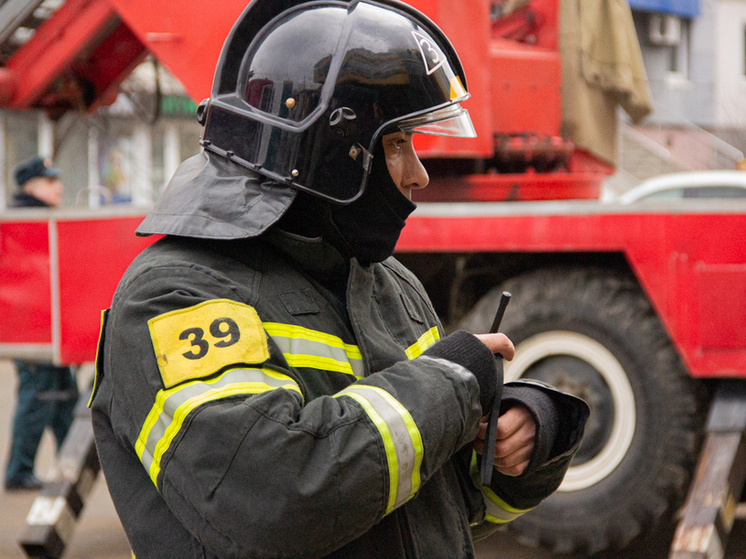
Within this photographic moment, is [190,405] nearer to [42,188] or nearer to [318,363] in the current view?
[318,363]

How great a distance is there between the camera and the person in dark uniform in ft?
17.7

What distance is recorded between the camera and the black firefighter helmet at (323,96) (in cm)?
162

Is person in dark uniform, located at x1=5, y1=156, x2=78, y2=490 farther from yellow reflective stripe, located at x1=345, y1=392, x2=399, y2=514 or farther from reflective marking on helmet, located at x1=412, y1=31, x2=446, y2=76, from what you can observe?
yellow reflective stripe, located at x1=345, y1=392, x2=399, y2=514

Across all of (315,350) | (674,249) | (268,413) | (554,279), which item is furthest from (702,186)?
(268,413)

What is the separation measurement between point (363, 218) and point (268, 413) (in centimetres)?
53

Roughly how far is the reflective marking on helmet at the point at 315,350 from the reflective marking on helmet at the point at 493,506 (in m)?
0.39

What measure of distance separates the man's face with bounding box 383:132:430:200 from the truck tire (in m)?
2.28

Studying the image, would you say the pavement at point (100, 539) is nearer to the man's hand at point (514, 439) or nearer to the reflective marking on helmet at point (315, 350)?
the man's hand at point (514, 439)

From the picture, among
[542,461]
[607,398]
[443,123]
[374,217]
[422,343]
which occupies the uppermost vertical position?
[443,123]

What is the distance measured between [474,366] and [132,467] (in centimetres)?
61

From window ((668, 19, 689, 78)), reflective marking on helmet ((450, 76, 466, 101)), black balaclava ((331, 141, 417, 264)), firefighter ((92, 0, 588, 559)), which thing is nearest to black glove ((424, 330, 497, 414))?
firefighter ((92, 0, 588, 559))

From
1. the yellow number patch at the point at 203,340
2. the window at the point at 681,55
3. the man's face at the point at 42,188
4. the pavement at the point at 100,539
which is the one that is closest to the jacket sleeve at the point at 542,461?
the yellow number patch at the point at 203,340

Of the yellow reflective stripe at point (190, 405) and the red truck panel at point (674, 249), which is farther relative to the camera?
the red truck panel at point (674, 249)

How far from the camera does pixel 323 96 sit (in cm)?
162
